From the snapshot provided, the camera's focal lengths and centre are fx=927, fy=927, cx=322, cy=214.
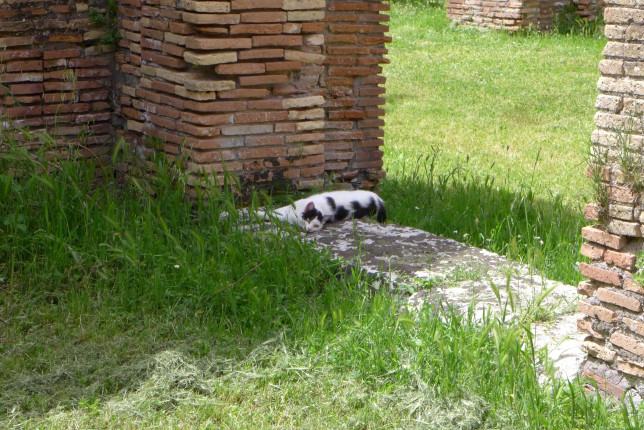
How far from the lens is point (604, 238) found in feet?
12.6

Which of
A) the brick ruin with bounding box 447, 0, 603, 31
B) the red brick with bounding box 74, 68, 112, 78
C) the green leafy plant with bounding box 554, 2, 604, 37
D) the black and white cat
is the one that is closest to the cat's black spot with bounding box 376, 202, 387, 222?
the black and white cat

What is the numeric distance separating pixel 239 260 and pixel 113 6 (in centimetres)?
254

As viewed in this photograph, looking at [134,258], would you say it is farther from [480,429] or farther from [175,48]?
[480,429]

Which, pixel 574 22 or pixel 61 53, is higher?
pixel 61 53

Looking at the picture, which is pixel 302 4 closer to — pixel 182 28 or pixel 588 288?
pixel 182 28

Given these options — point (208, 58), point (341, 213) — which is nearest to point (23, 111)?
point (208, 58)

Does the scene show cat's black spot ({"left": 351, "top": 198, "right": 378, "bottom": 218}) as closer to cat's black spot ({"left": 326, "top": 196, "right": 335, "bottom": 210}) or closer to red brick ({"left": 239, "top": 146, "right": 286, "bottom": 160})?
cat's black spot ({"left": 326, "top": 196, "right": 335, "bottom": 210})

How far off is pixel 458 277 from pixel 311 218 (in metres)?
1.17

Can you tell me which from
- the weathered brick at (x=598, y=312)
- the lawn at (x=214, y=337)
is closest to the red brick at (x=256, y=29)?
the lawn at (x=214, y=337)

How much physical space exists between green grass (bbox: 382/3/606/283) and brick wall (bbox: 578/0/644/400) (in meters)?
0.53

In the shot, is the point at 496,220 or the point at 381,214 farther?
the point at 381,214

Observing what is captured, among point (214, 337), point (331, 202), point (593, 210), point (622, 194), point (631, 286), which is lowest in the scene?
point (214, 337)

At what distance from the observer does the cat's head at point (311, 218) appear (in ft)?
18.8

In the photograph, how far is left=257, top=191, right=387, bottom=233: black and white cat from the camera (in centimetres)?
573
